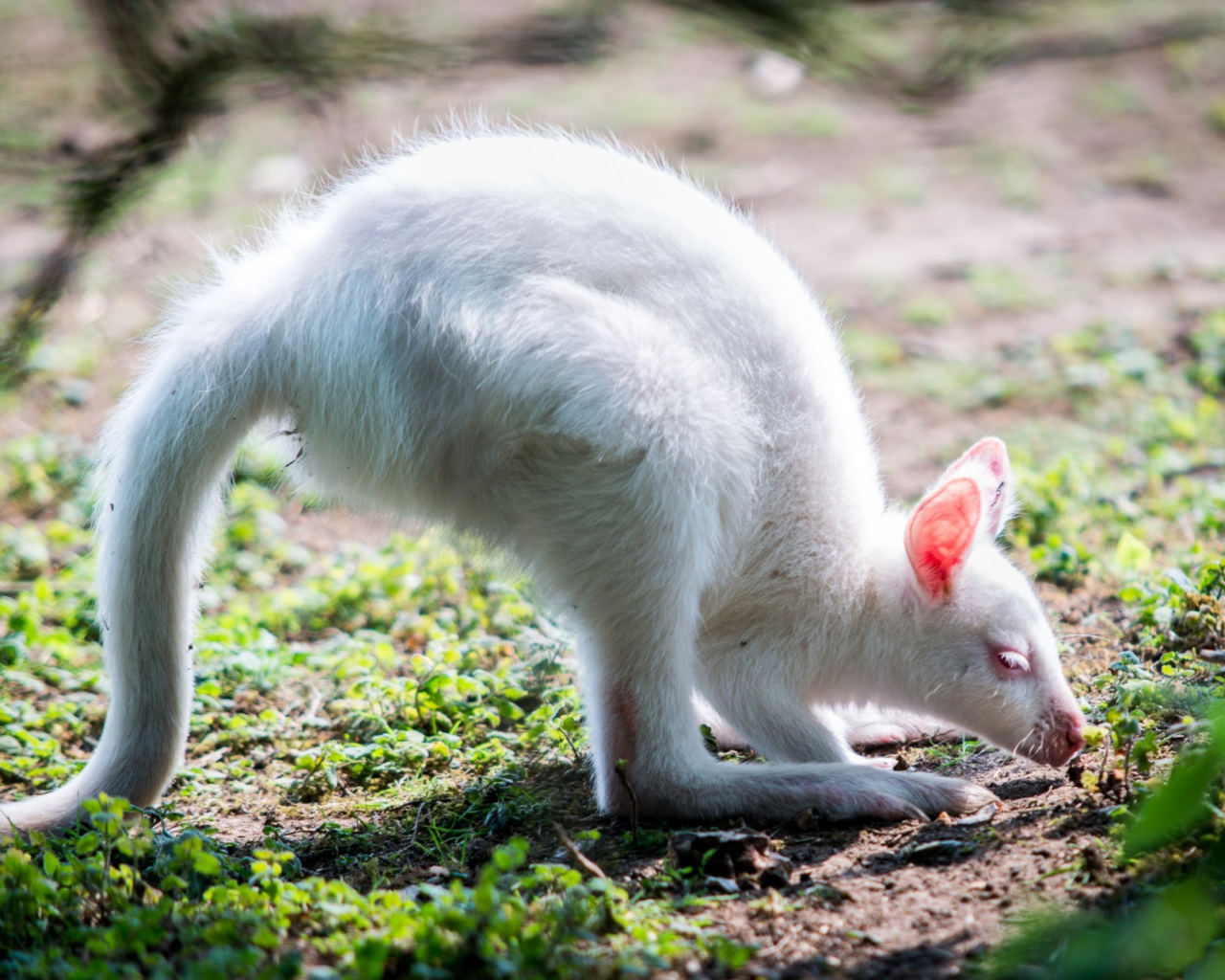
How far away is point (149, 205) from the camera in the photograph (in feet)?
25.6

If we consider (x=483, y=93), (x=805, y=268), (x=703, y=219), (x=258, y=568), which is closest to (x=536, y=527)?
(x=703, y=219)

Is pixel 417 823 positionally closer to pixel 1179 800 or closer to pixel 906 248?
pixel 1179 800

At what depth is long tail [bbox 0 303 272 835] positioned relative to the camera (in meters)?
3.00

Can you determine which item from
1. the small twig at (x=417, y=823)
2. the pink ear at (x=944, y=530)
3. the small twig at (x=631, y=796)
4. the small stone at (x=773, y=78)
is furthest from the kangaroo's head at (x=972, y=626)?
the small stone at (x=773, y=78)

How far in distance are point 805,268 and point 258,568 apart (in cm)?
410

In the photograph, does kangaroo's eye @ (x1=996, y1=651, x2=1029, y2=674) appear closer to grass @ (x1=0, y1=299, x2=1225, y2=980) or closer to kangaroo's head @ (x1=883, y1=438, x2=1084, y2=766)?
kangaroo's head @ (x1=883, y1=438, x2=1084, y2=766)

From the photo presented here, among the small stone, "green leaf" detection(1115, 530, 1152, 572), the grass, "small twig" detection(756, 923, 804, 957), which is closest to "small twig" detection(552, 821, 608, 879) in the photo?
the grass

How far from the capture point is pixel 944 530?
3.27 m

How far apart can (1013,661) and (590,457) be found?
4.38 ft

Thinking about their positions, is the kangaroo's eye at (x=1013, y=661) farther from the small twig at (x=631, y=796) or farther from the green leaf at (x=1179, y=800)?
the green leaf at (x=1179, y=800)

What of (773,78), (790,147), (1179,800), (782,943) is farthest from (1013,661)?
(773,78)

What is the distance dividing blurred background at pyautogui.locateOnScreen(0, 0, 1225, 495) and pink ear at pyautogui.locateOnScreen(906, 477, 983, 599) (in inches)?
40.5

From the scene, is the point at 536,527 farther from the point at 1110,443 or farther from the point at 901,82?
the point at 1110,443

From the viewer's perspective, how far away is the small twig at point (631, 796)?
284cm
